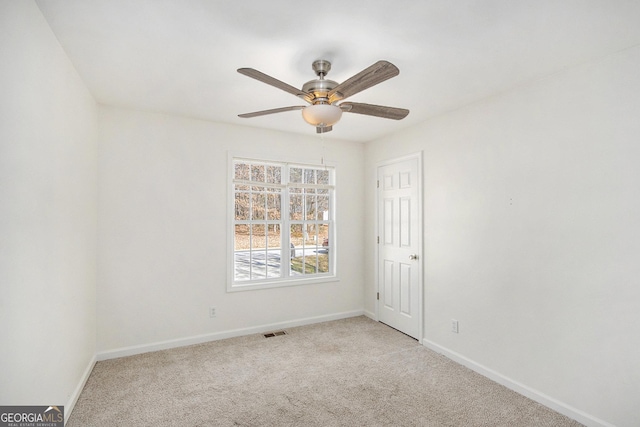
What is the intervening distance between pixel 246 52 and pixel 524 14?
1690 millimetres

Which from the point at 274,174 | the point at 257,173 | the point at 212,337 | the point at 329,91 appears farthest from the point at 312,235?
the point at 329,91

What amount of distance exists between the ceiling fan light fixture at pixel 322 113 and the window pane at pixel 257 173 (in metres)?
2.07

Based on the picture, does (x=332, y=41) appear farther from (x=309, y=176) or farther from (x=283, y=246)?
(x=283, y=246)

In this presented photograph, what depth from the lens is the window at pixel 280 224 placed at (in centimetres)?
399

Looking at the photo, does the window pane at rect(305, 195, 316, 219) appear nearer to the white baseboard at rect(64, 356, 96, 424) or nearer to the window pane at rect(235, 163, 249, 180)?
the window pane at rect(235, 163, 249, 180)

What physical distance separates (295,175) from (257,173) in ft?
1.73

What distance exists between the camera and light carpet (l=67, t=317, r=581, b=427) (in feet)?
7.47

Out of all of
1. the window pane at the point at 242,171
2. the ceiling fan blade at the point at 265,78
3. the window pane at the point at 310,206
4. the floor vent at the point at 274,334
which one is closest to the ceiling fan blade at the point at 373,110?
the ceiling fan blade at the point at 265,78

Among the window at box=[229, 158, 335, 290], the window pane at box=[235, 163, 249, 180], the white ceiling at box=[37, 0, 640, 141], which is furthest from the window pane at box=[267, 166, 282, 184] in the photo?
the white ceiling at box=[37, 0, 640, 141]

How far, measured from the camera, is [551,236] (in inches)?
97.3

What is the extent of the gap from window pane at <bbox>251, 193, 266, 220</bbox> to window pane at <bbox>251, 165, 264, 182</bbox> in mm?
193

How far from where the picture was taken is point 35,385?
1.75 m

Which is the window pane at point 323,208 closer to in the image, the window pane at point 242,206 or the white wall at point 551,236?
the window pane at point 242,206

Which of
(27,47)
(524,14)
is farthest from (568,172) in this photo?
(27,47)
